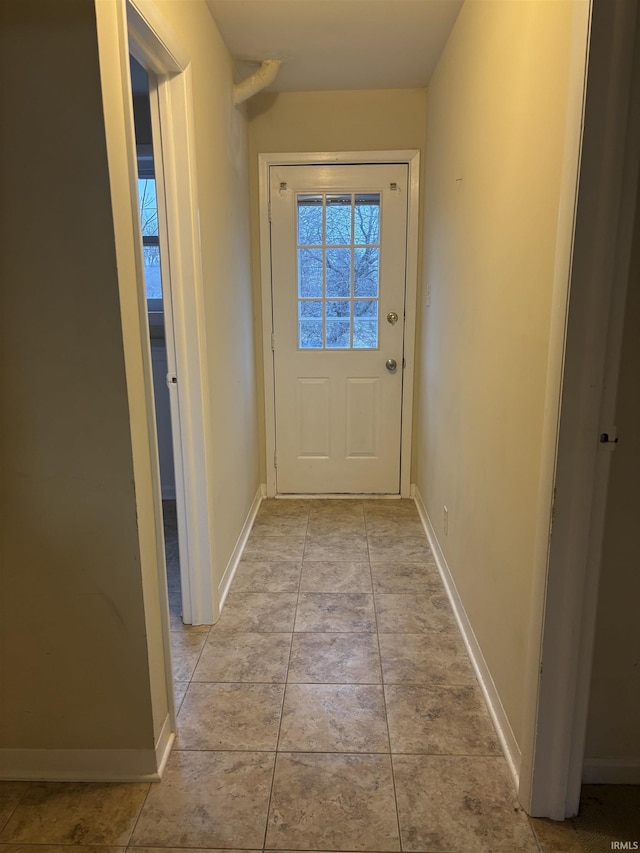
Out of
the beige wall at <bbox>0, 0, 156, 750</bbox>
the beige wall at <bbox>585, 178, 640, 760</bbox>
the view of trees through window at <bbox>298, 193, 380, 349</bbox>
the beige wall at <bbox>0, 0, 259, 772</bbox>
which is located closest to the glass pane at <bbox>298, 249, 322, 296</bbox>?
the view of trees through window at <bbox>298, 193, 380, 349</bbox>

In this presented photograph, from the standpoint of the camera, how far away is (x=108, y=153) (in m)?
1.22

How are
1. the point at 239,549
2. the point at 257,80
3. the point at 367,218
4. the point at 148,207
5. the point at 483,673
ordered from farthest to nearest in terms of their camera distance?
the point at 148,207 → the point at 367,218 → the point at 239,549 → the point at 257,80 → the point at 483,673

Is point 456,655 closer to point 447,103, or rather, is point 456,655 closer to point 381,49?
point 447,103

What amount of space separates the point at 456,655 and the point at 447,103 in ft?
7.70

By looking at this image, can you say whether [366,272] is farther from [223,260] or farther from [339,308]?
[223,260]

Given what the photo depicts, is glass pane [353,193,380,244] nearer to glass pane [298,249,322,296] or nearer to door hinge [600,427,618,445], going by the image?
glass pane [298,249,322,296]

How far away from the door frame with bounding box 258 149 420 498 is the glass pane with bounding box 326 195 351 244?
201mm

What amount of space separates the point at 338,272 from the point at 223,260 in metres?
1.00

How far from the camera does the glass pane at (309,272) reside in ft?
10.8

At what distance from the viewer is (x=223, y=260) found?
8.16 ft

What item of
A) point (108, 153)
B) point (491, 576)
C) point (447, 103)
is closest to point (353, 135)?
point (447, 103)

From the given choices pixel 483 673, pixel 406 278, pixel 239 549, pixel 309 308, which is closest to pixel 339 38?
pixel 406 278

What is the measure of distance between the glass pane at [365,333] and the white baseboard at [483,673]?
1232 mm

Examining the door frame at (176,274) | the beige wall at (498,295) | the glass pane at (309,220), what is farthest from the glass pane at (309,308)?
the door frame at (176,274)
